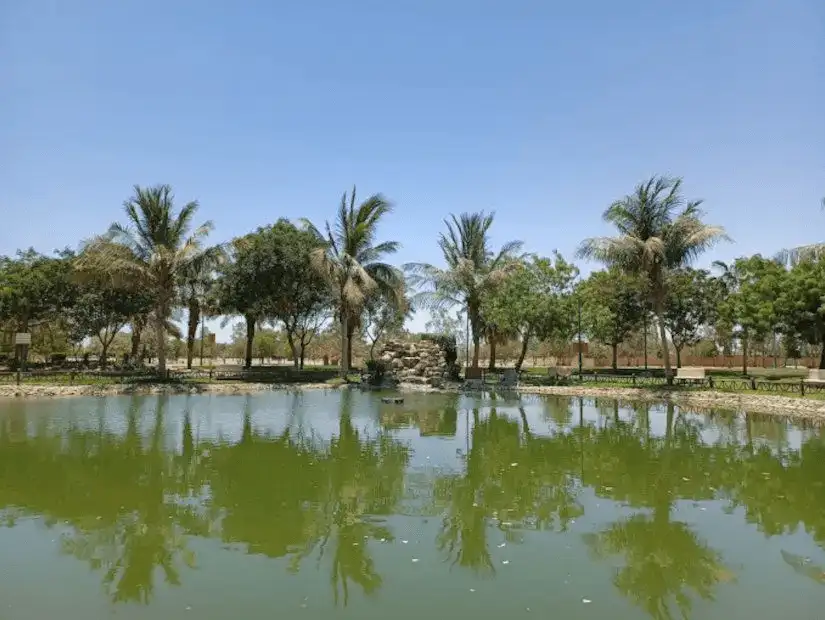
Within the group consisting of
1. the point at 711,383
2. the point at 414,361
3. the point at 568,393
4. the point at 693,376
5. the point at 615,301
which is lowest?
the point at 568,393

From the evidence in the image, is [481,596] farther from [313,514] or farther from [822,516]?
[822,516]

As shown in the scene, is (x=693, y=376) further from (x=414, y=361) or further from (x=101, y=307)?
(x=101, y=307)

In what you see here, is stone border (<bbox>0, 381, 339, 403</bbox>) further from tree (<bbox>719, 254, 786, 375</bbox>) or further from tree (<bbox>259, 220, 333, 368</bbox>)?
tree (<bbox>719, 254, 786, 375</bbox>)

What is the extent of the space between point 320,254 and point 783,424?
22.0 m

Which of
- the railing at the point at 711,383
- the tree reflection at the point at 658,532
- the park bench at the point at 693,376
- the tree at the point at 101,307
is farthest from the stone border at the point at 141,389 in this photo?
the tree reflection at the point at 658,532

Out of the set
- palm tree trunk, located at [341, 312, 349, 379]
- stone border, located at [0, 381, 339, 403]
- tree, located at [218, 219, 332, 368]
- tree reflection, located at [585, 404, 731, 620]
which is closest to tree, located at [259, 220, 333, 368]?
tree, located at [218, 219, 332, 368]

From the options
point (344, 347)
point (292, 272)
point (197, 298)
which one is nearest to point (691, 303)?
point (344, 347)

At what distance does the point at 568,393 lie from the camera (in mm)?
29109

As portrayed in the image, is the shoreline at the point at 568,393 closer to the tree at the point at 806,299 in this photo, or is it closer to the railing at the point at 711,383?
the railing at the point at 711,383

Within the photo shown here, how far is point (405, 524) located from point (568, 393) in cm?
2230

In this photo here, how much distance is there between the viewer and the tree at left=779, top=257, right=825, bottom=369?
1196 inches


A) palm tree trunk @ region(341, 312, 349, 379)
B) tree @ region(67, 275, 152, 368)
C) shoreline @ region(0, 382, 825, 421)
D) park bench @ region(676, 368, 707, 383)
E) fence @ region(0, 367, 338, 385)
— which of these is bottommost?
shoreline @ region(0, 382, 825, 421)

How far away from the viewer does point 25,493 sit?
955 centimetres

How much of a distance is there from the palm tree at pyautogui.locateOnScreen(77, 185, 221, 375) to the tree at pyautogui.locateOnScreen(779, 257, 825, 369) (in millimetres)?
29470
